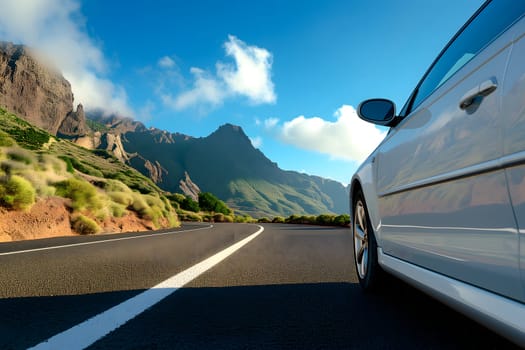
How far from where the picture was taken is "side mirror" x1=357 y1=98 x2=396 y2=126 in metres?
3.04

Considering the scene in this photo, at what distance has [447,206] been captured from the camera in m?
1.71

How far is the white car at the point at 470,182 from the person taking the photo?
1.23 metres

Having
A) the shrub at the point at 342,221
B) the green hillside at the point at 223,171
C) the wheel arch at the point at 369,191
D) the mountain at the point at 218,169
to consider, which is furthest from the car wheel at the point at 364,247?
the mountain at the point at 218,169

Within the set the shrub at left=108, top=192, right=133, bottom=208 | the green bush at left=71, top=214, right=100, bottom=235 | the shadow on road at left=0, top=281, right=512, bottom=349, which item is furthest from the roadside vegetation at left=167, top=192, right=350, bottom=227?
the shadow on road at left=0, top=281, right=512, bottom=349

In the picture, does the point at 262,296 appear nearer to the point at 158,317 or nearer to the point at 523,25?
the point at 158,317

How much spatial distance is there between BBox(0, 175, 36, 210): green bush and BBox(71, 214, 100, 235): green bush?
1.83 meters

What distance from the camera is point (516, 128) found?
121 cm

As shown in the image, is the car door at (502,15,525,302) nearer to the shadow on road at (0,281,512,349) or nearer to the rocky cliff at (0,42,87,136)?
the shadow on road at (0,281,512,349)

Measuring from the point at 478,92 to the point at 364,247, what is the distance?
224cm

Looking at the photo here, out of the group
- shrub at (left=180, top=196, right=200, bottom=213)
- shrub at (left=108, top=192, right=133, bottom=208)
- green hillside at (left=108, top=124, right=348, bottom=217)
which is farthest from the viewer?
green hillside at (left=108, top=124, right=348, bottom=217)

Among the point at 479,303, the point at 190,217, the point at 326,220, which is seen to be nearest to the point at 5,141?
the point at 479,303

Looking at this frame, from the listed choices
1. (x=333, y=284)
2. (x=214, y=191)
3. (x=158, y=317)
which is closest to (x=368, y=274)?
(x=333, y=284)

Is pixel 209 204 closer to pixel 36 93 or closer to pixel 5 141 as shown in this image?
pixel 5 141

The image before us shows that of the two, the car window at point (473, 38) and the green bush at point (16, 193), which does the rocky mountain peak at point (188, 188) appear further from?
the car window at point (473, 38)
